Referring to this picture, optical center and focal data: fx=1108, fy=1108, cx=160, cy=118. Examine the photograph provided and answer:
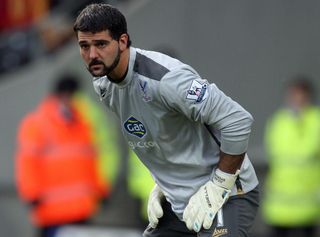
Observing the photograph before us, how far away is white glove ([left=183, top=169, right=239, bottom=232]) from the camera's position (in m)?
5.34

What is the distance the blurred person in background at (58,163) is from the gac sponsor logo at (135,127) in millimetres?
3956

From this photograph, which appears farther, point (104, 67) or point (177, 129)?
point (177, 129)

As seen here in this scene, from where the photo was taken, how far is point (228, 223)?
17.7 ft

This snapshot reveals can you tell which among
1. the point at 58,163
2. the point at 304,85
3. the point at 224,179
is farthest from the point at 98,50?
the point at 304,85

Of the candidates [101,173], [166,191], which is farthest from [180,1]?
[166,191]

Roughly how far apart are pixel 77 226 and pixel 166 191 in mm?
3882

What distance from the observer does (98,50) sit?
17.0 ft

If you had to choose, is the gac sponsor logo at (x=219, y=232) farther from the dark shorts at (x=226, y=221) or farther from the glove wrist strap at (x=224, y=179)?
the glove wrist strap at (x=224, y=179)

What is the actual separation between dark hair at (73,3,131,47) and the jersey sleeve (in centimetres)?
33

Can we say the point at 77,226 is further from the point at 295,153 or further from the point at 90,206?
the point at 295,153

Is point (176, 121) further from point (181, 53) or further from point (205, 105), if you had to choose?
point (181, 53)

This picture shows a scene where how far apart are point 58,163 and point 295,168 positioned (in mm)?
2065

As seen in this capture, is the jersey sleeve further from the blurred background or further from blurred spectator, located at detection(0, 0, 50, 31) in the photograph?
blurred spectator, located at detection(0, 0, 50, 31)

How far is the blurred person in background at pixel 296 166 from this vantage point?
9609 millimetres
